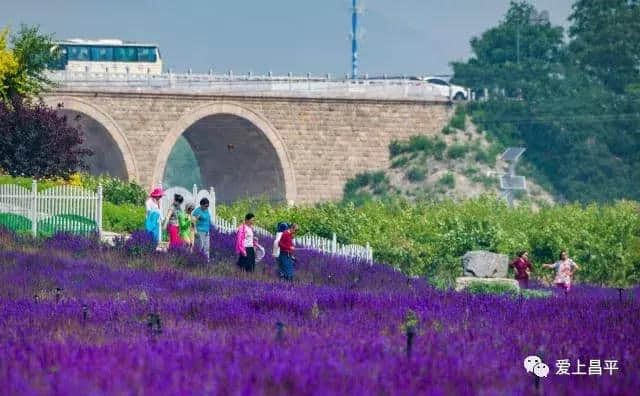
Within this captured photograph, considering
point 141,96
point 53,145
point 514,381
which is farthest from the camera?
point 141,96

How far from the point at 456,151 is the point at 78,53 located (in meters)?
18.5

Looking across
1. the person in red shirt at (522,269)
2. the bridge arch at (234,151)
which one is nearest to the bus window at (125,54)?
the bridge arch at (234,151)

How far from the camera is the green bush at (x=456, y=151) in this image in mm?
59438

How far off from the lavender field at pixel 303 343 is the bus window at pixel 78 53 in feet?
159

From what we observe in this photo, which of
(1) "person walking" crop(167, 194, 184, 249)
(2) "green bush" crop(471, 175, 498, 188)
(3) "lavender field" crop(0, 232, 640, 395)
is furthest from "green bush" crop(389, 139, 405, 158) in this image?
(3) "lavender field" crop(0, 232, 640, 395)

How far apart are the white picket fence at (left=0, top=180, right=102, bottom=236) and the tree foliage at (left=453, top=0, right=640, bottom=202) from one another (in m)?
37.7

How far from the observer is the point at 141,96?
51688 mm

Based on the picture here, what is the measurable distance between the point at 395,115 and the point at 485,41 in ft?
54.2

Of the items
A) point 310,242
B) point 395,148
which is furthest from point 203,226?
point 395,148

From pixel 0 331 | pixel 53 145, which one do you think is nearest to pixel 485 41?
pixel 53 145

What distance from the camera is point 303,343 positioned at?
766 centimetres

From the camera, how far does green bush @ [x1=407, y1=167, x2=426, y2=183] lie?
190 ft

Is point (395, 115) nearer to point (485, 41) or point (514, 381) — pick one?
point (485, 41)

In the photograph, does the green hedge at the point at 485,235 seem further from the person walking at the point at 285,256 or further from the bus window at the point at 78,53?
the bus window at the point at 78,53
